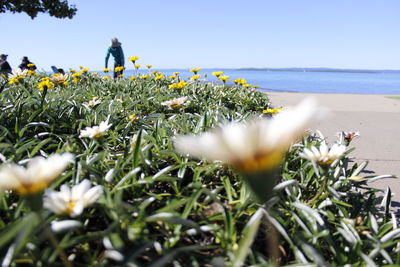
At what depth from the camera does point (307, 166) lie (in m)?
1.42

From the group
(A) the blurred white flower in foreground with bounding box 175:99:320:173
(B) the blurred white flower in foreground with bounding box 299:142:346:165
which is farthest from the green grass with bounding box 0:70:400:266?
(A) the blurred white flower in foreground with bounding box 175:99:320:173

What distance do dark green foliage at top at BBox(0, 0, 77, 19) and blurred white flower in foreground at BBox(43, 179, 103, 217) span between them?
1588 centimetres

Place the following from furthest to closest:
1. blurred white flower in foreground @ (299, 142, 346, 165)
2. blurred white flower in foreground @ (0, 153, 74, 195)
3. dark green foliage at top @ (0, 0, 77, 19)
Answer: dark green foliage at top @ (0, 0, 77, 19) < blurred white flower in foreground @ (299, 142, 346, 165) < blurred white flower in foreground @ (0, 153, 74, 195)

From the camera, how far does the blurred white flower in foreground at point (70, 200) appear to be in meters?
0.68

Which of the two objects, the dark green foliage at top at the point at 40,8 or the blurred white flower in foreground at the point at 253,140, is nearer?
the blurred white flower in foreground at the point at 253,140

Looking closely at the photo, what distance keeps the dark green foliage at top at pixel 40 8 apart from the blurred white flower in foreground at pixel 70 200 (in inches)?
625

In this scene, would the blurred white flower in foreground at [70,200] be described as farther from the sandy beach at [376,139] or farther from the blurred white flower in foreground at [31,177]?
the sandy beach at [376,139]

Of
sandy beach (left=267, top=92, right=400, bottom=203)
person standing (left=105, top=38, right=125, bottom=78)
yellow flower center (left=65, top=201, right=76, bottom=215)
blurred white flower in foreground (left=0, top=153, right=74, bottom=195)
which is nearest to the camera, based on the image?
blurred white flower in foreground (left=0, top=153, right=74, bottom=195)

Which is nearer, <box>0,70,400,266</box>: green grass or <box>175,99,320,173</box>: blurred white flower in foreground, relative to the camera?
<box>175,99,320,173</box>: blurred white flower in foreground

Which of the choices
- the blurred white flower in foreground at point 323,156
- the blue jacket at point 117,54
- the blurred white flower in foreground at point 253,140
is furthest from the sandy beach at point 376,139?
the blue jacket at point 117,54

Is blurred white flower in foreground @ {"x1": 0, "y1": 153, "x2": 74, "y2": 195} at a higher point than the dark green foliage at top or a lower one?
lower

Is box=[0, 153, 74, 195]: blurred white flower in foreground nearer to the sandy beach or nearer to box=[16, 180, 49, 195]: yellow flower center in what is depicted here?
box=[16, 180, 49, 195]: yellow flower center

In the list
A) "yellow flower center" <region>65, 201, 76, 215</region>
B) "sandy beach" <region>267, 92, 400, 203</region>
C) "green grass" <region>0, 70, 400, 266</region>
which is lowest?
"sandy beach" <region>267, 92, 400, 203</region>

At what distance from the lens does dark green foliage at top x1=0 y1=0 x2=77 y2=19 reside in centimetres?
1366
